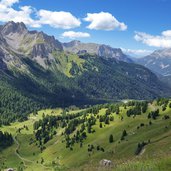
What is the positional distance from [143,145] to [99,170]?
81721mm

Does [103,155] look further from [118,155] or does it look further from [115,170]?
[115,170]

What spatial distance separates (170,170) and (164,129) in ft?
383

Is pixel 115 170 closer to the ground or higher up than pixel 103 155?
higher up

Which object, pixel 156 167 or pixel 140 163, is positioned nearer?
pixel 156 167

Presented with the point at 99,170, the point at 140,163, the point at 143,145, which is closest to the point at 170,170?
the point at 140,163

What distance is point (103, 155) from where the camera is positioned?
654 ft

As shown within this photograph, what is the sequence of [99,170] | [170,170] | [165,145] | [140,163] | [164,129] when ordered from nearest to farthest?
[170,170]
[140,163]
[99,170]
[165,145]
[164,129]

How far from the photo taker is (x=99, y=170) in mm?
105500

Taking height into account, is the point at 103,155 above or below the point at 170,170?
below

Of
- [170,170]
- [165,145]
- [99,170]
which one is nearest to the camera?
[170,170]

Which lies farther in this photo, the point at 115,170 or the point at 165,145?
the point at 165,145

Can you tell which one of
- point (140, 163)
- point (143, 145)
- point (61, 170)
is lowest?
point (61, 170)

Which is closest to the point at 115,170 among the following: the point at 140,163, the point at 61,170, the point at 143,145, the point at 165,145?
the point at 140,163

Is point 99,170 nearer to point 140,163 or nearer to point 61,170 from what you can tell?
point 140,163
